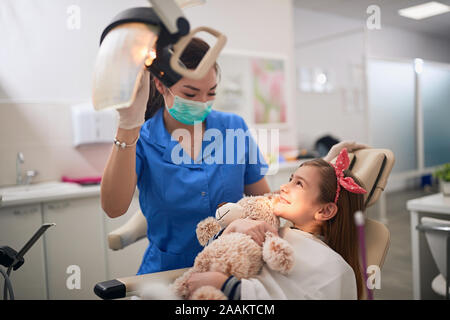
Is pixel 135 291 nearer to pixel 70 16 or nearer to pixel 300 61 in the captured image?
pixel 70 16

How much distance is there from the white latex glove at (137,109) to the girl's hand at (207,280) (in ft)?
1.16

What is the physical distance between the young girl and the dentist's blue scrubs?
0.19m

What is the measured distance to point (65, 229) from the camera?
170 centimetres

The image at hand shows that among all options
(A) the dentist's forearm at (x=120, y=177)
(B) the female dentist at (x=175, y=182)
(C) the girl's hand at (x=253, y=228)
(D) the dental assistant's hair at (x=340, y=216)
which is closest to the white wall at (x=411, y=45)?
(D) the dental assistant's hair at (x=340, y=216)

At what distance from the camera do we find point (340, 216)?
1.04m

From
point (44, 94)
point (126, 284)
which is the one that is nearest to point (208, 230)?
point (126, 284)

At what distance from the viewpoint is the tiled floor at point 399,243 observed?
1.28 metres

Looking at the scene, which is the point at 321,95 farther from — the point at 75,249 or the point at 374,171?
the point at 75,249

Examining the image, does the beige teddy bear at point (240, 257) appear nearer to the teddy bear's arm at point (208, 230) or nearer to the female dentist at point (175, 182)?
the teddy bear's arm at point (208, 230)

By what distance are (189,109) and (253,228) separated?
33cm

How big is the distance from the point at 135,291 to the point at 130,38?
0.65m

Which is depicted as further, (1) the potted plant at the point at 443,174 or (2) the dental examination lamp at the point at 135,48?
(1) the potted plant at the point at 443,174

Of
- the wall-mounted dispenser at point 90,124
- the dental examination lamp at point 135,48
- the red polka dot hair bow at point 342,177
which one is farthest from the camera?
the wall-mounted dispenser at point 90,124
